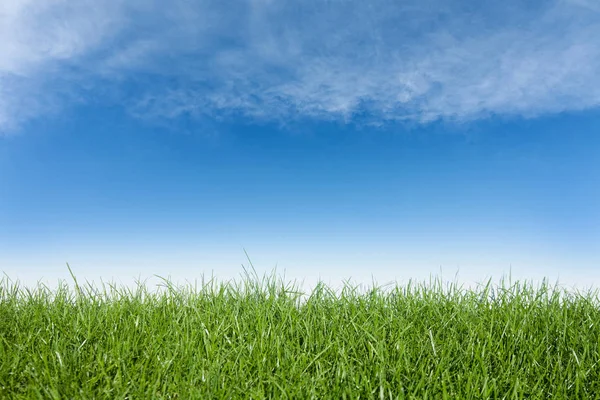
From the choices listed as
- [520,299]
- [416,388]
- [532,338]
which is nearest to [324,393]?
[416,388]

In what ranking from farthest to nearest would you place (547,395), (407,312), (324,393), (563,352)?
1. (407,312)
2. (563,352)
3. (547,395)
4. (324,393)

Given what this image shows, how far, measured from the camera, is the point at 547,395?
114 inches

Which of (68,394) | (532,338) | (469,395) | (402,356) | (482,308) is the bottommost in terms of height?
(68,394)

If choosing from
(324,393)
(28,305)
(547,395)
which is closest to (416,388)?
(324,393)

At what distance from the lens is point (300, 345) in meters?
3.41

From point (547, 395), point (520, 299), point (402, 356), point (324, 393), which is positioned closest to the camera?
point (324, 393)

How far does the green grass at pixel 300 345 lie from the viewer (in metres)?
2.76

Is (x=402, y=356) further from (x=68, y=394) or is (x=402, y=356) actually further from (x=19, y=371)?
(x=19, y=371)

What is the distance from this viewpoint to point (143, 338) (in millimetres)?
3430

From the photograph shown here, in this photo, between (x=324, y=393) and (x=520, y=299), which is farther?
(x=520, y=299)

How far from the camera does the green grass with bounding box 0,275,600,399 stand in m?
2.76

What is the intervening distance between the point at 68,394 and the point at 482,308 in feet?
9.40

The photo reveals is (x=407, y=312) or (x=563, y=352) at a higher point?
(x=407, y=312)

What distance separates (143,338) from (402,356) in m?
→ 1.66
